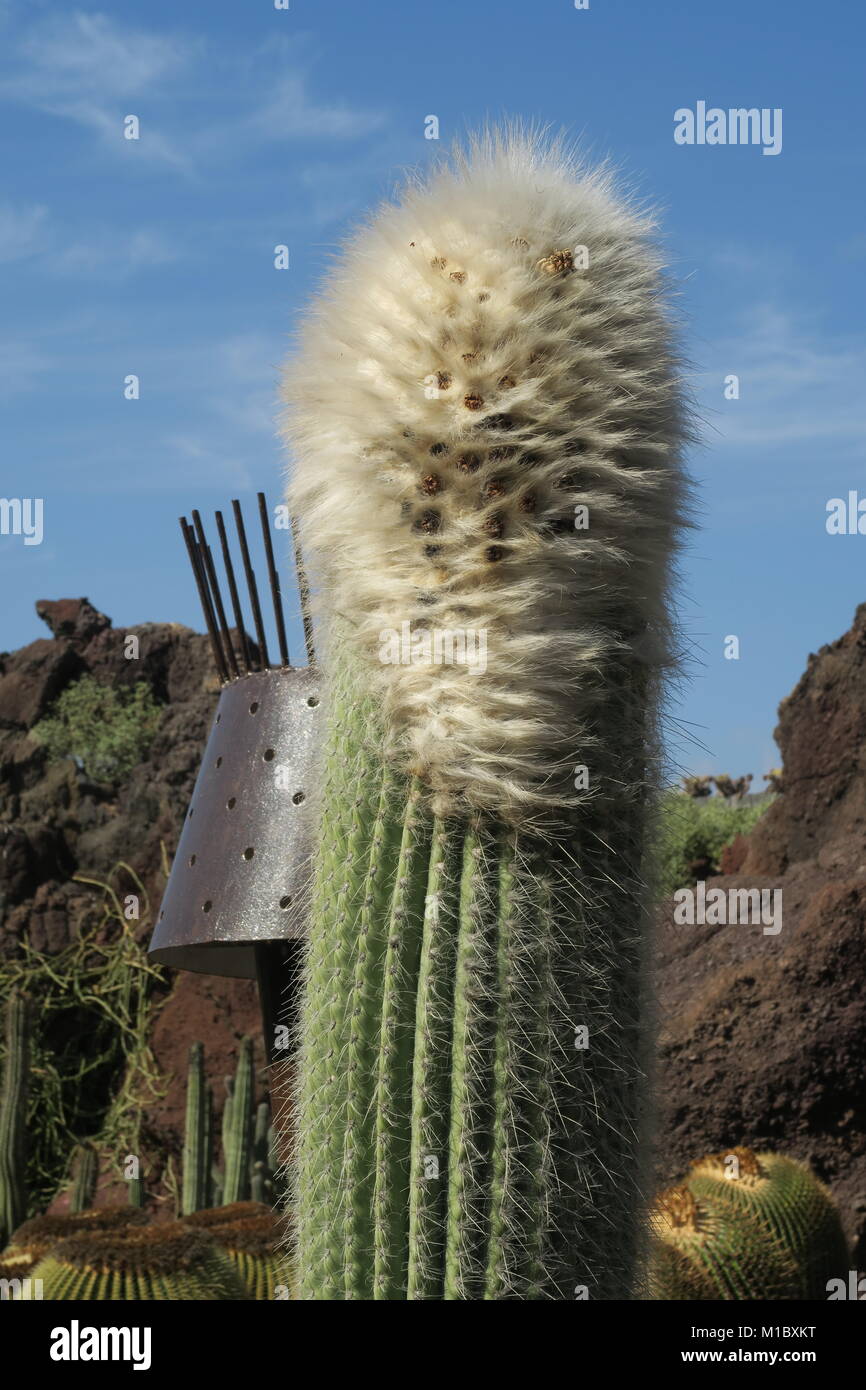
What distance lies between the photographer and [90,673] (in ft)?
31.9

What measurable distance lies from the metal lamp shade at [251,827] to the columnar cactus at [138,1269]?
63 cm

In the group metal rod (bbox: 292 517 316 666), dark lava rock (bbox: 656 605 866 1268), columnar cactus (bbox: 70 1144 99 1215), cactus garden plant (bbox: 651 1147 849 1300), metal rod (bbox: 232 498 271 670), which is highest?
metal rod (bbox: 232 498 271 670)

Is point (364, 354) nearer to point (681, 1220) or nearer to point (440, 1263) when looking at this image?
point (440, 1263)

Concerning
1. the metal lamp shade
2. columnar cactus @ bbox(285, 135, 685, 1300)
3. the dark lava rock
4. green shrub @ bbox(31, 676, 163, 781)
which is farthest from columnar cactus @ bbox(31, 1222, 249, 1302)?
green shrub @ bbox(31, 676, 163, 781)

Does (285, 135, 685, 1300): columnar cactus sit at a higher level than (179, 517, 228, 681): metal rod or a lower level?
lower

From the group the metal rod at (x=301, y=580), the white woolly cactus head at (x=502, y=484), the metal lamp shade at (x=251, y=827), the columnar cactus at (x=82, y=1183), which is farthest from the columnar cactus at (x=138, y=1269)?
the columnar cactus at (x=82, y=1183)

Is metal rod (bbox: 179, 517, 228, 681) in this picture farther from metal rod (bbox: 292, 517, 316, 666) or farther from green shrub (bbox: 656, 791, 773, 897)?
green shrub (bbox: 656, 791, 773, 897)

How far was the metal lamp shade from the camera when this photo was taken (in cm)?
253

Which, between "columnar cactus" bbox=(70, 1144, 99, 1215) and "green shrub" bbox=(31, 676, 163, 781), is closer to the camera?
"columnar cactus" bbox=(70, 1144, 99, 1215)

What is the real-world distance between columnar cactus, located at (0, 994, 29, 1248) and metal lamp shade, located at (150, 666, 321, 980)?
284cm

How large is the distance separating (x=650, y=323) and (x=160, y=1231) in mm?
2198

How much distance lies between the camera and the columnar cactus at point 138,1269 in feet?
8.99

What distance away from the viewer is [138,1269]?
9.17 ft
